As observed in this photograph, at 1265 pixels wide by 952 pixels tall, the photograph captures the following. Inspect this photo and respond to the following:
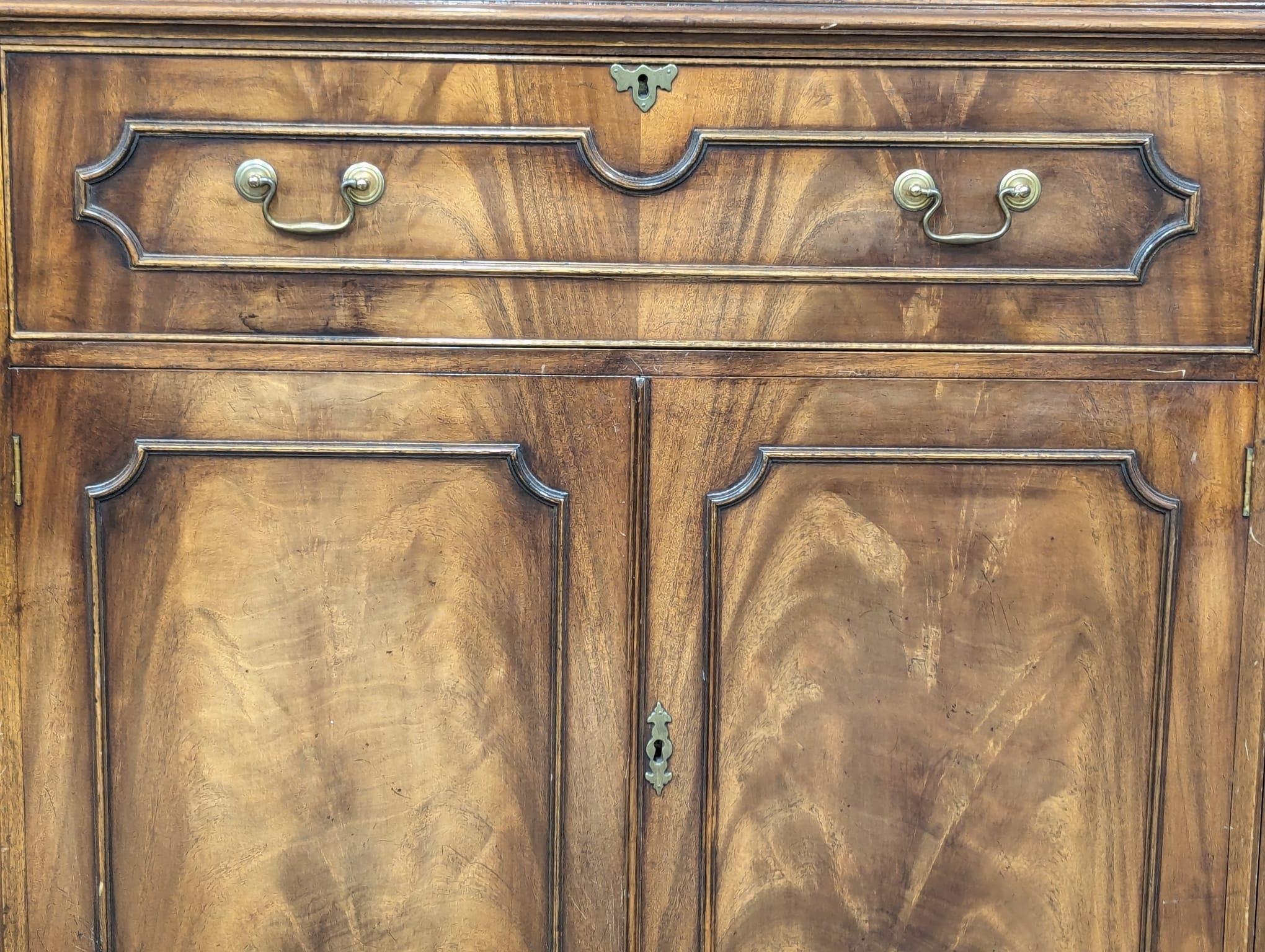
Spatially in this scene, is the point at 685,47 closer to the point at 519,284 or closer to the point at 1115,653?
the point at 519,284

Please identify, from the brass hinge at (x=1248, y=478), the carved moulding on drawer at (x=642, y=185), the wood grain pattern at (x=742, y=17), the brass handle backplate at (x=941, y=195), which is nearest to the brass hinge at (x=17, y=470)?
the carved moulding on drawer at (x=642, y=185)

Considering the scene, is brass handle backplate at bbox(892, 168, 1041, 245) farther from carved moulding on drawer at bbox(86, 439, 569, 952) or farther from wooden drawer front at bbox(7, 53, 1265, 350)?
carved moulding on drawer at bbox(86, 439, 569, 952)

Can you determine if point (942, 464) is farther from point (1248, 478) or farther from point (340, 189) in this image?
point (340, 189)

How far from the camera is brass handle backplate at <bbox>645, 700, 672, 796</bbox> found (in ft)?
2.71

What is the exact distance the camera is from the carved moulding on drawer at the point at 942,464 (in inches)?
31.7

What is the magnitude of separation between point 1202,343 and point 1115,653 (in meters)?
0.24

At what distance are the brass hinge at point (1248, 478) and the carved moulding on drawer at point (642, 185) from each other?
6.0 inches

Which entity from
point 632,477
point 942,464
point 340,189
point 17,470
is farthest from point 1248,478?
point 17,470

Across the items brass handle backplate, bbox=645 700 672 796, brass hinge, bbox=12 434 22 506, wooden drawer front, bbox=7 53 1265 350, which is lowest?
brass handle backplate, bbox=645 700 672 796

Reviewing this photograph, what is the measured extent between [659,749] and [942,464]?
0.30 metres

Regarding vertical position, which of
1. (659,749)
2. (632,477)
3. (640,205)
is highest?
(640,205)

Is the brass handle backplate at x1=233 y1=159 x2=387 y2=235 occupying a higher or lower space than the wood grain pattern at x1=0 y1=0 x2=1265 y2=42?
lower

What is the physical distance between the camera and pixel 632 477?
0.81m

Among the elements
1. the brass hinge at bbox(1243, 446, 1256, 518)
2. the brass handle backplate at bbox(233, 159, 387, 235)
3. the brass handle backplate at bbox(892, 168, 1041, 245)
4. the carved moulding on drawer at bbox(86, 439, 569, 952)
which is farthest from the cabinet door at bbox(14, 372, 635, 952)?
the brass hinge at bbox(1243, 446, 1256, 518)
